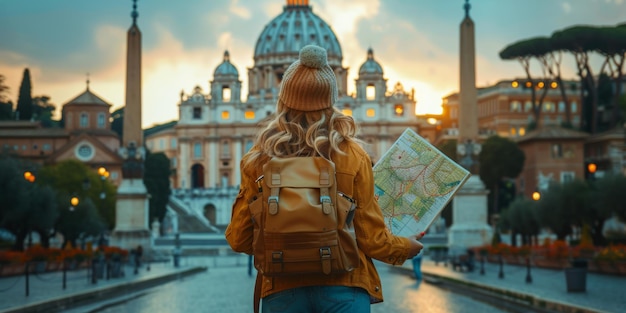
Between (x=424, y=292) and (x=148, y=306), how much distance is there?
529 cm

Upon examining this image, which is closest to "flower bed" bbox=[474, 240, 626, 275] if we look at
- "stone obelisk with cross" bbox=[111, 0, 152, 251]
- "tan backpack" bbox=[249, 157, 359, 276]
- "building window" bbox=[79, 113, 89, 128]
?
"stone obelisk with cross" bbox=[111, 0, 152, 251]

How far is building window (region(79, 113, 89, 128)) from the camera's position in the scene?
98812 millimetres

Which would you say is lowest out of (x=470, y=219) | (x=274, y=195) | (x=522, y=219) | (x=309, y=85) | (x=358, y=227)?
(x=522, y=219)

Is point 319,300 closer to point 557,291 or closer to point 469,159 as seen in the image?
point 557,291

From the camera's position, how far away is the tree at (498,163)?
77.3 m

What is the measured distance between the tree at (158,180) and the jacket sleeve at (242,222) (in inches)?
2946

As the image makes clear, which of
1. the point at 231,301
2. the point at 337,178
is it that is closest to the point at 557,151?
the point at 231,301

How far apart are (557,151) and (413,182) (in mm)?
74745

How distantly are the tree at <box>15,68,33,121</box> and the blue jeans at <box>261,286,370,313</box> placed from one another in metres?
84.8

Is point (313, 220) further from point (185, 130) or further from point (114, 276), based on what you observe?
point (185, 130)

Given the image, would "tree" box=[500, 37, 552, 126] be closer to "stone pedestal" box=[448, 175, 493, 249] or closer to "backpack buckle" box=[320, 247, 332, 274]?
"stone pedestal" box=[448, 175, 493, 249]

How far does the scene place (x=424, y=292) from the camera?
18.9 metres

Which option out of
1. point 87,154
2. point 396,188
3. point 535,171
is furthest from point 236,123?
point 396,188

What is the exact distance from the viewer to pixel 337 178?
3.95m
